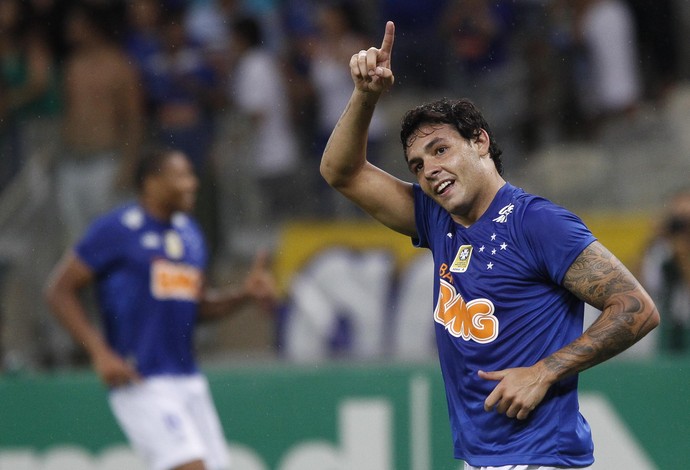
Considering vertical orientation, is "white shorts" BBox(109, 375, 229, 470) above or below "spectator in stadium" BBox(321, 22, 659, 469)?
below

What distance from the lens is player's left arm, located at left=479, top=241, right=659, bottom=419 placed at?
414 centimetres

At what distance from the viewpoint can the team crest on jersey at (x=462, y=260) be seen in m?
4.51

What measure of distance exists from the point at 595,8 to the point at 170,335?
4.54 meters

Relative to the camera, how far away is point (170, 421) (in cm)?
750

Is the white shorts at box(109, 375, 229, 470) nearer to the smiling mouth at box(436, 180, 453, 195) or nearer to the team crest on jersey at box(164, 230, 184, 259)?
the team crest on jersey at box(164, 230, 184, 259)

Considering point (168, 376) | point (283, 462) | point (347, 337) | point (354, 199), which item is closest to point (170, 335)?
point (168, 376)

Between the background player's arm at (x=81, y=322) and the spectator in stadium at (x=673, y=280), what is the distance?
342 cm

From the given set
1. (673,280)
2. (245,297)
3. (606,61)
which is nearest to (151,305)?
(245,297)

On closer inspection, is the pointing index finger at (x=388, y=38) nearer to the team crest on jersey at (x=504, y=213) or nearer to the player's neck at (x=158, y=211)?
the team crest on jersey at (x=504, y=213)

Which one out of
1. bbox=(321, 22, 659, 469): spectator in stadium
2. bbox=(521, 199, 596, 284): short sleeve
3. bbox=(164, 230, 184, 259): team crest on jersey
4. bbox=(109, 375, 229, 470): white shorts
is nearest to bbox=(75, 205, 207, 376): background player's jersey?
bbox=(164, 230, 184, 259): team crest on jersey

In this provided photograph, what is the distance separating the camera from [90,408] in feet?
29.3

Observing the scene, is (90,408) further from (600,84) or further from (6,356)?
(600,84)

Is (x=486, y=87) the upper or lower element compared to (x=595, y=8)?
lower

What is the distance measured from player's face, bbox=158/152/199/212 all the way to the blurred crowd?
191 cm
